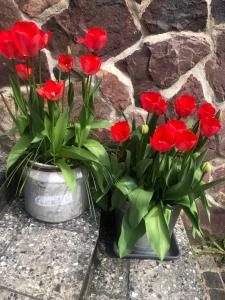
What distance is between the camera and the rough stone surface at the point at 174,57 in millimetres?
1730

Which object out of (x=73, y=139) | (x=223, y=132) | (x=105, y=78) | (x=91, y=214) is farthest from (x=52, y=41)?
(x=223, y=132)

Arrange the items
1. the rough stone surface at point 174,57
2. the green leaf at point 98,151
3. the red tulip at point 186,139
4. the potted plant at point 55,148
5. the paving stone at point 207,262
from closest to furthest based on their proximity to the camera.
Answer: the red tulip at point 186,139 < the potted plant at point 55,148 < the green leaf at point 98,151 < the rough stone surface at point 174,57 < the paving stone at point 207,262

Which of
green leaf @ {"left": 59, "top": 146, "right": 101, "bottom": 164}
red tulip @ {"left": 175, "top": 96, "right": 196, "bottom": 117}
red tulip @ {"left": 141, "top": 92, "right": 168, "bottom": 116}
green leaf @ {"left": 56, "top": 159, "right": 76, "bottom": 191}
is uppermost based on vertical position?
red tulip @ {"left": 141, "top": 92, "right": 168, "bottom": 116}

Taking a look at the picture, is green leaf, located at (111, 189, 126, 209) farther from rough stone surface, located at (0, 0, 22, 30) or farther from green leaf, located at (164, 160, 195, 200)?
rough stone surface, located at (0, 0, 22, 30)

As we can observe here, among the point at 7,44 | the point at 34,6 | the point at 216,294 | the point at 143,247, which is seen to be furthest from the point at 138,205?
the point at 34,6

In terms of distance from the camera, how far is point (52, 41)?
5.67 ft

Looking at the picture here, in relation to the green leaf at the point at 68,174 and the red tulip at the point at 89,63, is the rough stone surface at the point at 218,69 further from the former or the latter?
the green leaf at the point at 68,174

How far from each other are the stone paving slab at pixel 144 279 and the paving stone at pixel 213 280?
0.45 m

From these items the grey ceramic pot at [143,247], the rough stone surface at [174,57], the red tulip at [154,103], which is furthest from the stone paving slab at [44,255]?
the rough stone surface at [174,57]

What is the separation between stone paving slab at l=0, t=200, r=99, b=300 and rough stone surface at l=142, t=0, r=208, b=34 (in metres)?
0.95

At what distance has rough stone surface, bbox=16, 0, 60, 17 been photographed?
1.66 m

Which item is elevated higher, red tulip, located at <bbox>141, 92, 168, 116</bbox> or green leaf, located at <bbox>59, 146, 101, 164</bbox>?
red tulip, located at <bbox>141, 92, 168, 116</bbox>

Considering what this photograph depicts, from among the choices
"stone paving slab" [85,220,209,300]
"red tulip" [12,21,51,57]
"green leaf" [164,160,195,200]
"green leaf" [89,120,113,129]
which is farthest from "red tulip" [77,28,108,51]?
"stone paving slab" [85,220,209,300]

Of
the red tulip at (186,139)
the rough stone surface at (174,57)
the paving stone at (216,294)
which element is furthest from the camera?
the paving stone at (216,294)
